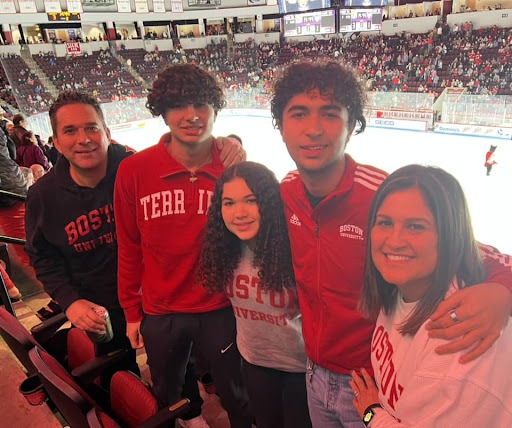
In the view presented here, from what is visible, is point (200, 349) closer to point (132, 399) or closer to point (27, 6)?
point (132, 399)

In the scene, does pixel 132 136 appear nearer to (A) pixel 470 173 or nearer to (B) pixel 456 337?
(A) pixel 470 173

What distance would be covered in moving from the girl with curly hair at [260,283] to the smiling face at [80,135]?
65cm

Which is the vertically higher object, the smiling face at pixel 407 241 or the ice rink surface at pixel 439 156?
the smiling face at pixel 407 241

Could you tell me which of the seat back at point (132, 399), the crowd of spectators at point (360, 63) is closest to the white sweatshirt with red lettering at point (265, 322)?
the seat back at point (132, 399)

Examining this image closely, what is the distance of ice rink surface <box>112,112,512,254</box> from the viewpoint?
611 cm

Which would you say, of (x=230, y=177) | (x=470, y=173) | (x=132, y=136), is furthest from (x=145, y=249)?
(x=132, y=136)

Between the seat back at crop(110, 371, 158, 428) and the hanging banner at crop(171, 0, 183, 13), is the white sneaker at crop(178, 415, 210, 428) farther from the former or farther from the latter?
the hanging banner at crop(171, 0, 183, 13)

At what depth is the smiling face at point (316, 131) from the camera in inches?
53.2

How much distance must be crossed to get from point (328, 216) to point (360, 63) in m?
20.6

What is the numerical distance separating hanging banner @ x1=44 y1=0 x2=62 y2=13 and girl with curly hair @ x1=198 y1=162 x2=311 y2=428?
2256 cm

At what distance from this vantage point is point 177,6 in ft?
79.0

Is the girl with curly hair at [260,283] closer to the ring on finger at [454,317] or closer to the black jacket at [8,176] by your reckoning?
the ring on finger at [454,317]

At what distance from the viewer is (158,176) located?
177 cm

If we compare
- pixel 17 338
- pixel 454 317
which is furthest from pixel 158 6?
pixel 454 317
